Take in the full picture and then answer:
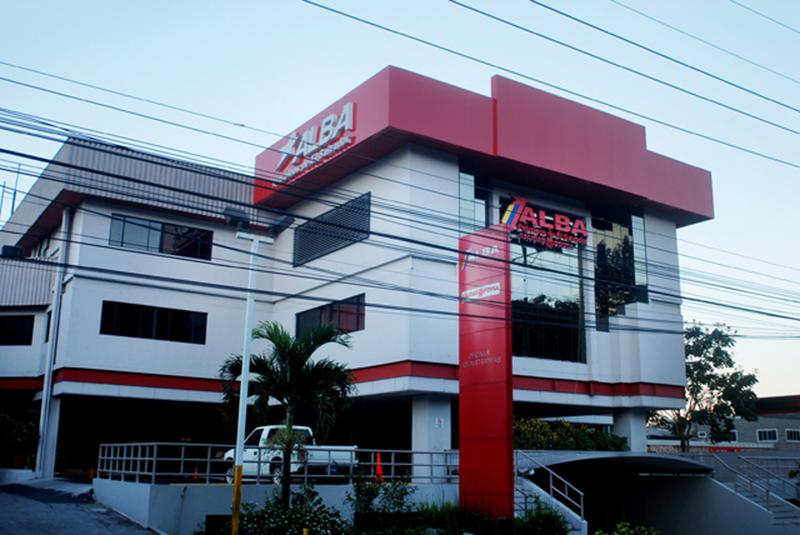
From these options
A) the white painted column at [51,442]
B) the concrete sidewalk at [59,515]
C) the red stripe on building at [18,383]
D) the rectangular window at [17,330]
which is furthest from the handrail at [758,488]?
the rectangular window at [17,330]

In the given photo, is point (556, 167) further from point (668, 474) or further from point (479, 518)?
point (479, 518)

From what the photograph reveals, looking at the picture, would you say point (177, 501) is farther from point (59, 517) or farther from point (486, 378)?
point (486, 378)

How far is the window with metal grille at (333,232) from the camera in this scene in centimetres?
3344

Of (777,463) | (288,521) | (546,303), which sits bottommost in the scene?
(288,521)

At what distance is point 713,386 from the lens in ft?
168

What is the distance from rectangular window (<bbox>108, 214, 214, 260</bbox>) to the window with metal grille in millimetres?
4197

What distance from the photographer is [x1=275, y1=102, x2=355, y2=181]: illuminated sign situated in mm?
32062

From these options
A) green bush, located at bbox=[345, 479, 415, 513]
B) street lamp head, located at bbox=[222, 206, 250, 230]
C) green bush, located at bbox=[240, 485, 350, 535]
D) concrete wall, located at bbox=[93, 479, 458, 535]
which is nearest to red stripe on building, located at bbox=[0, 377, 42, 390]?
concrete wall, located at bbox=[93, 479, 458, 535]

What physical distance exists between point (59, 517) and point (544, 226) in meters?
21.8

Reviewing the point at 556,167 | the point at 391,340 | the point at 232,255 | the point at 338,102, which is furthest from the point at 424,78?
the point at 232,255

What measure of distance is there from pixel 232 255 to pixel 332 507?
65.2ft

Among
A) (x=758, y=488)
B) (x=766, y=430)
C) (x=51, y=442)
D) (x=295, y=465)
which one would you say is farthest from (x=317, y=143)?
(x=766, y=430)

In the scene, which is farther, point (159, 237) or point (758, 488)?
point (159, 237)

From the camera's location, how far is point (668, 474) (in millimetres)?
35719
